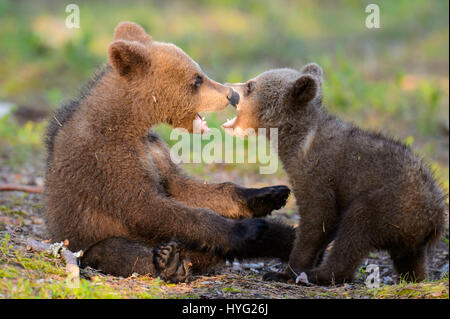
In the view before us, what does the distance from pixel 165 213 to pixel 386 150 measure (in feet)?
6.18

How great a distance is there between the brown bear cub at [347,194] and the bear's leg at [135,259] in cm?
84

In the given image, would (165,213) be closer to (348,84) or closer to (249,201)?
(249,201)

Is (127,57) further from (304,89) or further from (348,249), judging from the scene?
(348,249)

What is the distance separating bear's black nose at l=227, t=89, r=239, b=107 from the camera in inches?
232

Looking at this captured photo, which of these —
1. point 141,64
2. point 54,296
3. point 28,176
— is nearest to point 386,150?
point 141,64

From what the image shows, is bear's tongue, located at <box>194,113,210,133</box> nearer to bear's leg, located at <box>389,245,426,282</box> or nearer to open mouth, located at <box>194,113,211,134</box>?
open mouth, located at <box>194,113,211,134</box>

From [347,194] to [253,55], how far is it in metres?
10.2

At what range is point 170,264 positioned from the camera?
496cm

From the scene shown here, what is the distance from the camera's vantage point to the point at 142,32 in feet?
19.2

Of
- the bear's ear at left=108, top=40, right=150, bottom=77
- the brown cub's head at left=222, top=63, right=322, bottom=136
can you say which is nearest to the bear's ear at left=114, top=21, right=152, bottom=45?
the bear's ear at left=108, top=40, right=150, bottom=77

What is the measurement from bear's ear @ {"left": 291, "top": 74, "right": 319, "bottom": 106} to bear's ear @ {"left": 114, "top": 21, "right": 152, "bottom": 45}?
1.40 m

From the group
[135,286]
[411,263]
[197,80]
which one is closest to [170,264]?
[135,286]

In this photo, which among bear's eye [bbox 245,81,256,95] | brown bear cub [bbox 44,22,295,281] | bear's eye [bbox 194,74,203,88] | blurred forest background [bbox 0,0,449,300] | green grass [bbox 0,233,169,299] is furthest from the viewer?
blurred forest background [bbox 0,0,449,300]

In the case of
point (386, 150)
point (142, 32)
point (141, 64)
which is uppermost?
point (142, 32)
